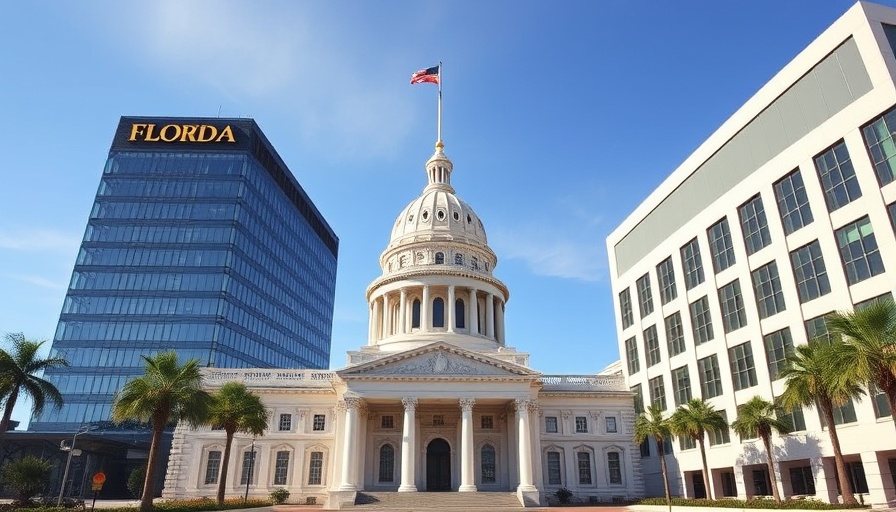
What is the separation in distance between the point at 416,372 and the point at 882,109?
34.2m

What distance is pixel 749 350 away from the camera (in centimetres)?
3912

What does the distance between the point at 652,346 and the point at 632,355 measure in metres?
3.90

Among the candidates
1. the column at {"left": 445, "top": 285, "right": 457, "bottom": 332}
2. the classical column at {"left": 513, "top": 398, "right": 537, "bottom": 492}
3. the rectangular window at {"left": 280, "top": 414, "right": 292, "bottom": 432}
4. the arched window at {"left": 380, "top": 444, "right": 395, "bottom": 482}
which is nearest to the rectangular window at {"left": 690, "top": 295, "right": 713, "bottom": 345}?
the classical column at {"left": 513, "top": 398, "right": 537, "bottom": 492}

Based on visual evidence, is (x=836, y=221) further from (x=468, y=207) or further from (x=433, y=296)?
(x=468, y=207)

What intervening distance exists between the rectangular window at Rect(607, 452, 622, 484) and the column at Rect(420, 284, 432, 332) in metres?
21.0

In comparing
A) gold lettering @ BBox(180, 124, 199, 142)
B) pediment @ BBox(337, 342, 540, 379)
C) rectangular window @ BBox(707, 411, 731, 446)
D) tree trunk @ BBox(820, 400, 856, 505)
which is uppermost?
gold lettering @ BBox(180, 124, 199, 142)

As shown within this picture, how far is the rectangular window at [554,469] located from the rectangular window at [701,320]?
15729 mm

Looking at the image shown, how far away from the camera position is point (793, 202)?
36219mm

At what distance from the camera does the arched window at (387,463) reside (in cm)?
4897

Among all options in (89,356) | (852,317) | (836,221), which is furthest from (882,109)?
(89,356)

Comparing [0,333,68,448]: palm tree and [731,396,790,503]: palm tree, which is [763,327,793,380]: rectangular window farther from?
[0,333,68,448]: palm tree

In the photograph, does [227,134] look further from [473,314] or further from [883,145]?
[883,145]

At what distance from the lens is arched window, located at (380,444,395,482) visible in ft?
161

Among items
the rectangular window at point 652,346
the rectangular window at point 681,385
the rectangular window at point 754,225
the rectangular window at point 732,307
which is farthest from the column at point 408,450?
the rectangular window at point 754,225
